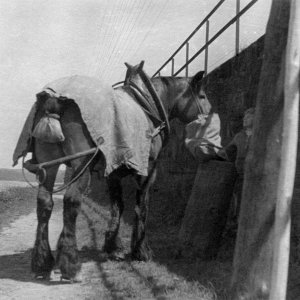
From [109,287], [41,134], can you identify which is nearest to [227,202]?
[109,287]

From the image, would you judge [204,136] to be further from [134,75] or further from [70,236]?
[70,236]

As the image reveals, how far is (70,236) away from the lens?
4.98m

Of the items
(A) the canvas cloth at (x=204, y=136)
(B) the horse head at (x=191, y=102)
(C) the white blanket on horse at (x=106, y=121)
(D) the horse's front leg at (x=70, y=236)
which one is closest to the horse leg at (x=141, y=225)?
(A) the canvas cloth at (x=204, y=136)

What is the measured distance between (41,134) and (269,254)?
112 inches

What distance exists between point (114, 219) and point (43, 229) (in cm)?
149

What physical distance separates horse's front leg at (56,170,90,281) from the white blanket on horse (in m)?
0.32

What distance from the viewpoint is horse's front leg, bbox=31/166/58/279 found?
5.08 meters

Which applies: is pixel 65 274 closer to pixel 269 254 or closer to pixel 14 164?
pixel 14 164

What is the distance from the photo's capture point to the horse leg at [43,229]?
508 cm

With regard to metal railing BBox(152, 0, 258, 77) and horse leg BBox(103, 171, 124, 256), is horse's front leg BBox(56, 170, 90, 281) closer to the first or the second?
horse leg BBox(103, 171, 124, 256)

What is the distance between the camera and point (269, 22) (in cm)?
304

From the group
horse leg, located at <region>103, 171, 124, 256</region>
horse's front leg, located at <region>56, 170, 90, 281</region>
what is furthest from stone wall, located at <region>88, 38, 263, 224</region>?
horse's front leg, located at <region>56, 170, 90, 281</region>

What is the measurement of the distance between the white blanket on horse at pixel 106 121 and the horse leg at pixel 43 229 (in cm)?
36

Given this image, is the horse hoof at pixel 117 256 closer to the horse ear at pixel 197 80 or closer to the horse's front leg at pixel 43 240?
the horse's front leg at pixel 43 240
